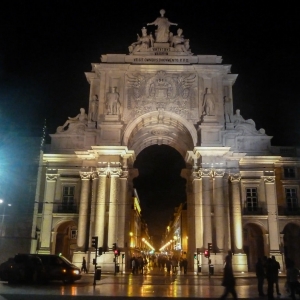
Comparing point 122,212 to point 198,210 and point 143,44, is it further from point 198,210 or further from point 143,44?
point 143,44

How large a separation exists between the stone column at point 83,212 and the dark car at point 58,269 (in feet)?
45.7

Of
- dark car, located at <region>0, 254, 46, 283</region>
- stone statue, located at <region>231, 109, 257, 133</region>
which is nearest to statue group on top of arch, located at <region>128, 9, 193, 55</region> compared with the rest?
stone statue, located at <region>231, 109, 257, 133</region>

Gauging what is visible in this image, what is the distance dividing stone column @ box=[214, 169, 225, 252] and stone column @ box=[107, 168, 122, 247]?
30.6ft

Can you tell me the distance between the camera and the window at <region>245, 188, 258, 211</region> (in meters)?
40.9

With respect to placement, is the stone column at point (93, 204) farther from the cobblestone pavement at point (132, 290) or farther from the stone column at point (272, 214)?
the stone column at point (272, 214)

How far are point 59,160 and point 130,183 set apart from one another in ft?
27.1

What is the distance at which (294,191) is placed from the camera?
4262 centimetres

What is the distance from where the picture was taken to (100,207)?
3750 centimetres

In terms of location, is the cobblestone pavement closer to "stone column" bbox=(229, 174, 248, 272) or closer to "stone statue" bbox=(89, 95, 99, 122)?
"stone column" bbox=(229, 174, 248, 272)

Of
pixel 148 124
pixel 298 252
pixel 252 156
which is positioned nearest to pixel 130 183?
pixel 148 124

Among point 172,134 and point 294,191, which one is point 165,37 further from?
point 294,191

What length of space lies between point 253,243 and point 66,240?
2079 cm

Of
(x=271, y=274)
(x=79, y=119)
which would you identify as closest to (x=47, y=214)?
(x=79, y=119)

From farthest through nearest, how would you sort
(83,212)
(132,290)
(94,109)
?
(94,109), (83,212), (132,290)
